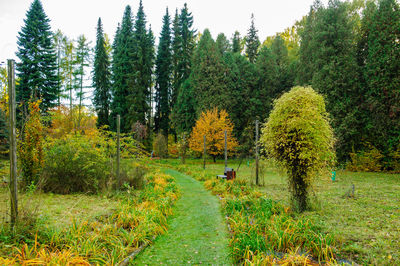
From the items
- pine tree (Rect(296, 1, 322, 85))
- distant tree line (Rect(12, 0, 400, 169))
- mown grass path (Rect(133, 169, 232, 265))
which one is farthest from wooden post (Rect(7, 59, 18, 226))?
pine tree (Rect(296, 1, 322, 85))

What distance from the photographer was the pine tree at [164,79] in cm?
3531

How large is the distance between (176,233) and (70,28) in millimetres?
28079

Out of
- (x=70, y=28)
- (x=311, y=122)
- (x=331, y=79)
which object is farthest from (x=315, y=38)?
(x=70, y=28)

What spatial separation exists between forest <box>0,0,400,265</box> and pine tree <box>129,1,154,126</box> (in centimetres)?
18

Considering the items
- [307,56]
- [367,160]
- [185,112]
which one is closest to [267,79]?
[307,56]

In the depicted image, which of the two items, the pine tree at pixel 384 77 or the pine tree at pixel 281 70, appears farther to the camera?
the pine tree at pixel 281 70

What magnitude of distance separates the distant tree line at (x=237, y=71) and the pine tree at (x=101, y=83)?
0.13 m

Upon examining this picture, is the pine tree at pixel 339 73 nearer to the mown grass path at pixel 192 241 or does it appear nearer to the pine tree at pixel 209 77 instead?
the pine tree at pixel 209 77

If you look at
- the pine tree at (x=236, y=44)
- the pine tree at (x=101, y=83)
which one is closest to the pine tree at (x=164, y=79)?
the pine tree at (x=101, y=83)

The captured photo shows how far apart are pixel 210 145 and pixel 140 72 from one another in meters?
14.3

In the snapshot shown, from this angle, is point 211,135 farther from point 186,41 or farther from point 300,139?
point 300,139

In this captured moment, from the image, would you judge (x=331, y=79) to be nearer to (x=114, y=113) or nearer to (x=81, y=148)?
(x=81, y=148)

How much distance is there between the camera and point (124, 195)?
8359 mm

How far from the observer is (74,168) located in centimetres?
870
